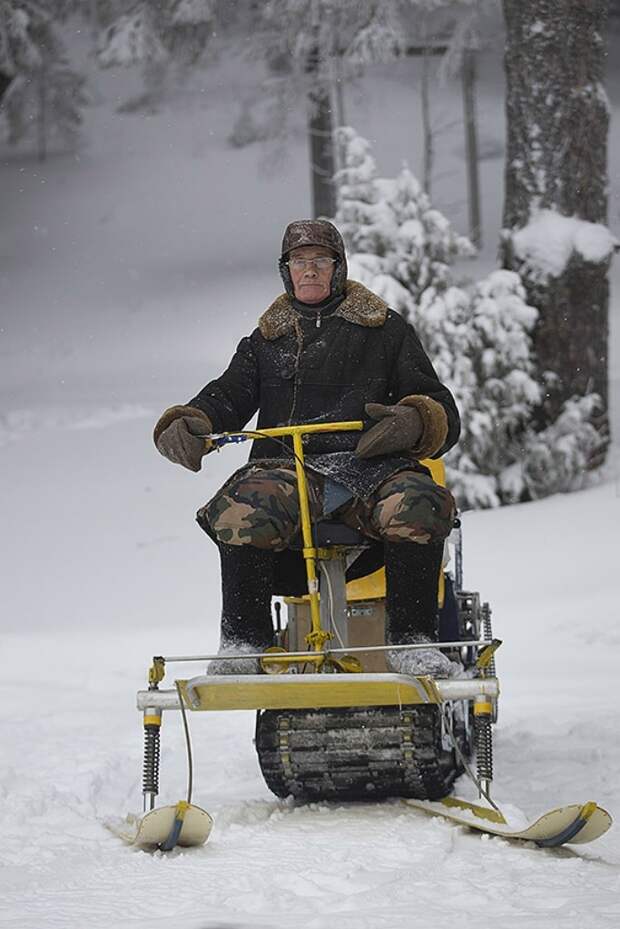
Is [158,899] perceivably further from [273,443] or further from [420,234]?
[420,234]

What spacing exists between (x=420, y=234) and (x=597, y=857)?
807 centimetres

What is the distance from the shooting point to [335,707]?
4.85m

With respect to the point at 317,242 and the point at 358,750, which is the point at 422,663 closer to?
the point at 358,750

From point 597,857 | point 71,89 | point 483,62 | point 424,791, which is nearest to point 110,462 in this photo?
point 424,791

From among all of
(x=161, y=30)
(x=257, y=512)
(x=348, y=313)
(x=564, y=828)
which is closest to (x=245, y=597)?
(x=257, y=512)

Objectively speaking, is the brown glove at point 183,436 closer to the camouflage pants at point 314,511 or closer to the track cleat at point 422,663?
the camouflage pants at point 314,511

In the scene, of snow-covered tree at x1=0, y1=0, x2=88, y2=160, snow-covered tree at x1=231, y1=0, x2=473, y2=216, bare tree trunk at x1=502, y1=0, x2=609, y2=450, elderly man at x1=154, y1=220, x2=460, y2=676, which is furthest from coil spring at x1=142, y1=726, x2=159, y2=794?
snow-covered tree at x1=0, y1=0, x2=88, y2=160

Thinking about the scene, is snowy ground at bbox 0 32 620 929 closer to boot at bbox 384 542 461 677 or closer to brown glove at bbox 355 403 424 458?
boot at bbox 384 542 461 677

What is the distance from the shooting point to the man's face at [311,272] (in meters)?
5.43

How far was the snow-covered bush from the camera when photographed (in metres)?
11.6

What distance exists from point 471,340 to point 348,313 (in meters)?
6.26

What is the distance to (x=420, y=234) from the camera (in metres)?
11.7

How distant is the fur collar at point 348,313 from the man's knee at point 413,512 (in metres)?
0.76

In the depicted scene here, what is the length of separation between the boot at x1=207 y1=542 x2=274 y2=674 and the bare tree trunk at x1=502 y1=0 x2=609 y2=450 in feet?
24.1
